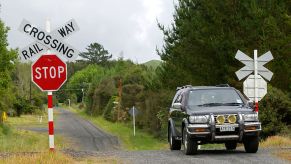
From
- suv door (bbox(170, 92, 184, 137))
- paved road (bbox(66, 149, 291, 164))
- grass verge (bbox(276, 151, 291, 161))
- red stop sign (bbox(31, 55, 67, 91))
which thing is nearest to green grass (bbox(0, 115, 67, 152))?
paved road (bbox(66, 149, 291, 164))

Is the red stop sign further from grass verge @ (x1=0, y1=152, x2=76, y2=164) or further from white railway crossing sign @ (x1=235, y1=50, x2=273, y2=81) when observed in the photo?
white railway crossing sign @ (x1=235, y1=50, x2=273, y2=81)

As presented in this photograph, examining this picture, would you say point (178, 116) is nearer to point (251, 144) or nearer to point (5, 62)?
point (251, 144)

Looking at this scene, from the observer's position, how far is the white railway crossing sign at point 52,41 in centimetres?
1244

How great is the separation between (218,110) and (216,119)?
265mm

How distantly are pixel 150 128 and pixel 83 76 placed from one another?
121m

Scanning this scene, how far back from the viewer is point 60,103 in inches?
7721

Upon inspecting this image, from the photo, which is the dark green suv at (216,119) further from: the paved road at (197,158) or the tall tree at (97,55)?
the tall tree at (97,55)

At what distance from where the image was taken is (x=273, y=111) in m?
25.9

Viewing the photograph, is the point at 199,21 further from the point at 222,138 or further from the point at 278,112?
the point at 222,138

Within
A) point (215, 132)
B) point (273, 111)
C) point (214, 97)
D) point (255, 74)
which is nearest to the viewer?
point (215, 132)

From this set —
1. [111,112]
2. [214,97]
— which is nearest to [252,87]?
[214,97]

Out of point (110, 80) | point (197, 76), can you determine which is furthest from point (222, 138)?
point (110, 80)

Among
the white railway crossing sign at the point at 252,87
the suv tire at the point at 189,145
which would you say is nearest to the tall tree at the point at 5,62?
the white railway crossing sign at the point at 252,87

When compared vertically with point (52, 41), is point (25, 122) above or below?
below
